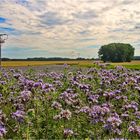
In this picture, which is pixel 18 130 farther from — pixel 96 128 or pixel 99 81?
pixel 99 81

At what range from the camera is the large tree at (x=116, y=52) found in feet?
388

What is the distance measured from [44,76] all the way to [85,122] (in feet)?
21.3

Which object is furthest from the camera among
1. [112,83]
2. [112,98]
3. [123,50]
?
[123,50]

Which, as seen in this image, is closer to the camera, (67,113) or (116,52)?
(67,113)

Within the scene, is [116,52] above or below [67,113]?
above

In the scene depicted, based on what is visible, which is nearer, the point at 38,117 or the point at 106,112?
the point at 106,112

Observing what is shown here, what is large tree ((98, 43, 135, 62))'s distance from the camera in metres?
118

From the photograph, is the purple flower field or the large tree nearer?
the purple flower field

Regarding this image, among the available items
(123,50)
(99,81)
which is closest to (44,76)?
(99,81)

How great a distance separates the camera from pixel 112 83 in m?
12.3

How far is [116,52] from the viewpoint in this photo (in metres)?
122

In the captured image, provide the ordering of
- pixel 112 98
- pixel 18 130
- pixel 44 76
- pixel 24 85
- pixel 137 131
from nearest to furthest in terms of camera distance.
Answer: pixel 137 131 → pixel 18 130 → pixel 112 98 → pixel 24 85 → pixel 44 76

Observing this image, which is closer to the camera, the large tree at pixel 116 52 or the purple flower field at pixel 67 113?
the purple flower field at pixel 67 113

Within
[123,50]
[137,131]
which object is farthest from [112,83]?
[123,50]
